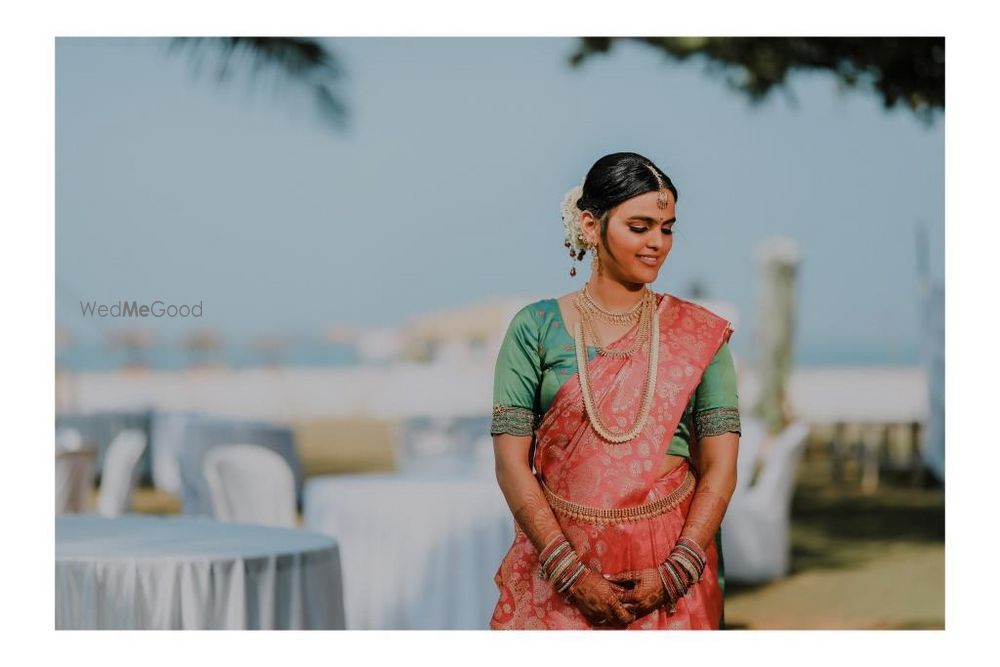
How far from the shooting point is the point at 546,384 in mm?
3695

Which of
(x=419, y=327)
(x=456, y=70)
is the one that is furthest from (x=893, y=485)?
(x=456, y=70)

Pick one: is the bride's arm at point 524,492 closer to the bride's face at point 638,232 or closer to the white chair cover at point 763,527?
the bride's face at point 638,232

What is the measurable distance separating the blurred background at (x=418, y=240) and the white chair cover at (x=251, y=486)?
0.01 m

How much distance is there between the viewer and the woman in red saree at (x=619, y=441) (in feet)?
12.0

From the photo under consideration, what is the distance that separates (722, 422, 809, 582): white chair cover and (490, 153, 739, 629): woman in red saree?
119 inches

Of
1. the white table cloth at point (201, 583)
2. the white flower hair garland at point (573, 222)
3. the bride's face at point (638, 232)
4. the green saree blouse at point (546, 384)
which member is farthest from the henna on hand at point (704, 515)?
the white table cloth at point (201, 583)

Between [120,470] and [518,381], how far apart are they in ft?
9.72

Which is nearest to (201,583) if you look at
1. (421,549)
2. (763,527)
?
(421,549)

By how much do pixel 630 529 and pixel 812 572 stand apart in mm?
3069

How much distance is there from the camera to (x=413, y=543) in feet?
18.7

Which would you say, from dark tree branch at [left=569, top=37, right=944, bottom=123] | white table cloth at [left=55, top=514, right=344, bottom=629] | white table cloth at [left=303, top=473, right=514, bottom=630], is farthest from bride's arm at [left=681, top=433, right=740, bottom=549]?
dark tree branch at [left=569, top=37, right=944, bottom=123]

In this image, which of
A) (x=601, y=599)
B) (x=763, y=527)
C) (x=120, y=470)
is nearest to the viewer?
(x=601, y=599)

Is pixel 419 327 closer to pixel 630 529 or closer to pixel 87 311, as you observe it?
pixel 87 311

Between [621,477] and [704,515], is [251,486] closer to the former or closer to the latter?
[621,477]
